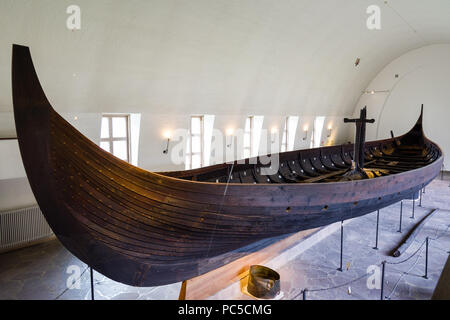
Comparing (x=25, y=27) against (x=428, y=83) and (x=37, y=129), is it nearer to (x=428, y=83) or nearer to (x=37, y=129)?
(x=37, y=129)

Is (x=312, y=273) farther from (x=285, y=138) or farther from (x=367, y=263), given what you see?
(x=285, y=138)

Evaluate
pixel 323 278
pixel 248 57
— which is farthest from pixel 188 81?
pixel 323 278

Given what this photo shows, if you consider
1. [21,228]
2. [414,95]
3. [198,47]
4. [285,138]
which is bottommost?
[21,228]

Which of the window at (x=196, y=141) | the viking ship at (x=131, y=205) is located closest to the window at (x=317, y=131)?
the window at (x=196, y=141)

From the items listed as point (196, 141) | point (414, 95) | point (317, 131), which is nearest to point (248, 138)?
point (196, 141)

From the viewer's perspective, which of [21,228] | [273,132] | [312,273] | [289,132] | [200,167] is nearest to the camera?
[312,273]

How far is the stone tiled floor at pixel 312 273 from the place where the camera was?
4340 millimetres

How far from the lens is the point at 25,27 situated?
464 centimetres

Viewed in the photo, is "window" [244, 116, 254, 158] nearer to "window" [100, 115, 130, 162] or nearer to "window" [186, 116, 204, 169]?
"window" [186, 116, 204, 169]

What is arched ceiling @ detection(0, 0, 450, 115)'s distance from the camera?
17.1ft

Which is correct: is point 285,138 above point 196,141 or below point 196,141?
below

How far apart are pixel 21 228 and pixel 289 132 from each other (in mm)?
11033

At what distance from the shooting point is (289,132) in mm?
14047

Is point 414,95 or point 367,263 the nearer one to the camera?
point 367,263
